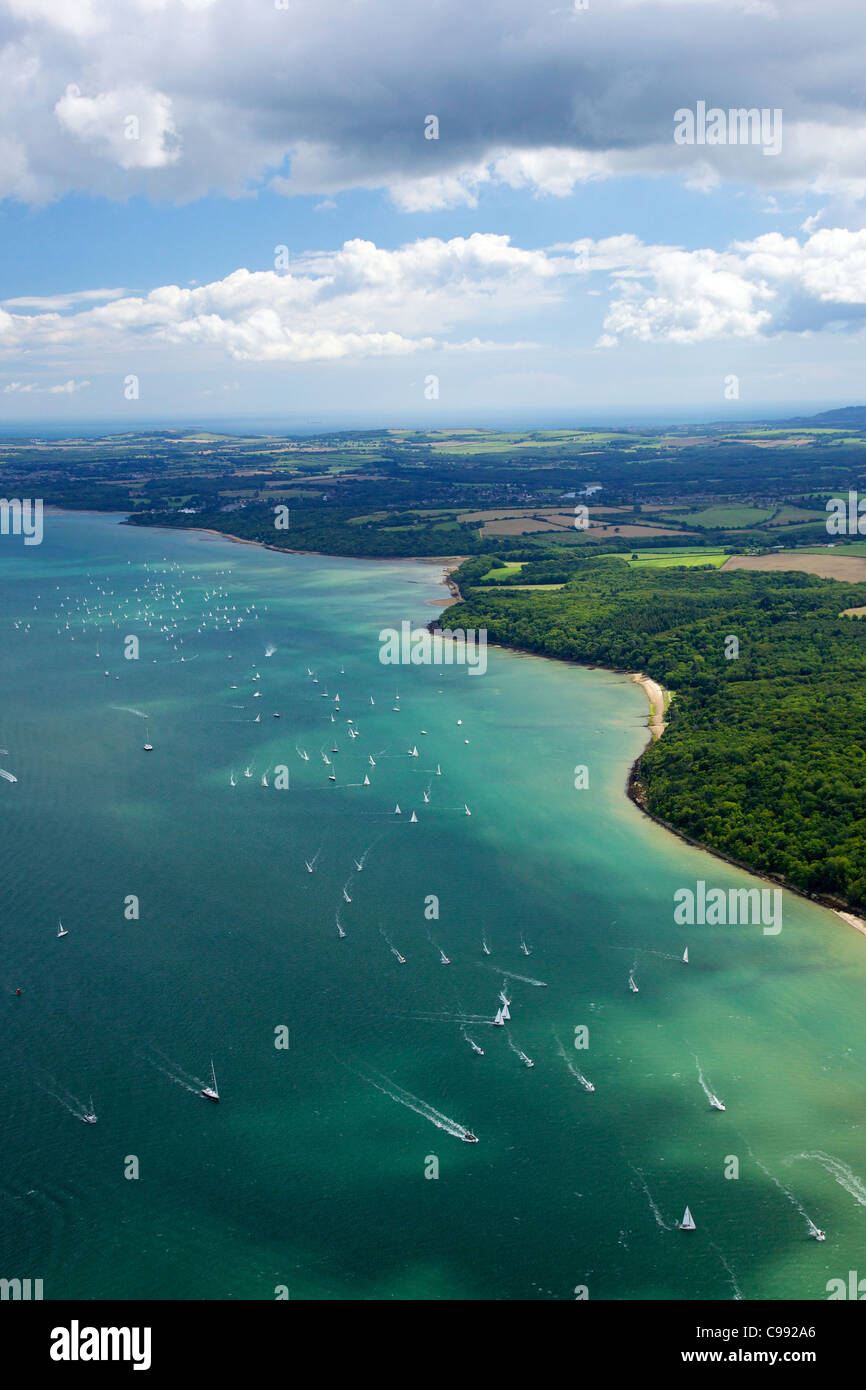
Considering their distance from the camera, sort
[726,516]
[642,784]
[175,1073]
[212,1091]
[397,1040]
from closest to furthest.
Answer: [212,1091] < [175,1073] < [397,1040] < [642,784] < [726,516]

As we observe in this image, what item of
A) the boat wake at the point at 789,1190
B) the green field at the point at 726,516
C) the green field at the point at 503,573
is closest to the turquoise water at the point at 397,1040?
the boat wake at the point at 789,1190

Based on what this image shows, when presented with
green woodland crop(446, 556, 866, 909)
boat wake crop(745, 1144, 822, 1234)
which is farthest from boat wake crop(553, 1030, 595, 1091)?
green woodland crop(446, 556, 866, 909)

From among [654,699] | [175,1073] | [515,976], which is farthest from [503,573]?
[175,1073]

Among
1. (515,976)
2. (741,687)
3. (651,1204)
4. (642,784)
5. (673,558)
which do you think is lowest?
(651,1204)

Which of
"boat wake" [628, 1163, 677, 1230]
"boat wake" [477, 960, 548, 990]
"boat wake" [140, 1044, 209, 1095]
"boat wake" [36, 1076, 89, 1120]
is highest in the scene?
"boat wake" [477, 960, 548, 990]

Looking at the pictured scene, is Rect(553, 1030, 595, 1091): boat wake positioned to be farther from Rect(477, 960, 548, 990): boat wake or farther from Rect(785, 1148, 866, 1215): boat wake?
Rect(785, 1148, 866, 1215): boat wake

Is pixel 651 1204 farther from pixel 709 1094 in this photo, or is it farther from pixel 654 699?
pixel 654 699
